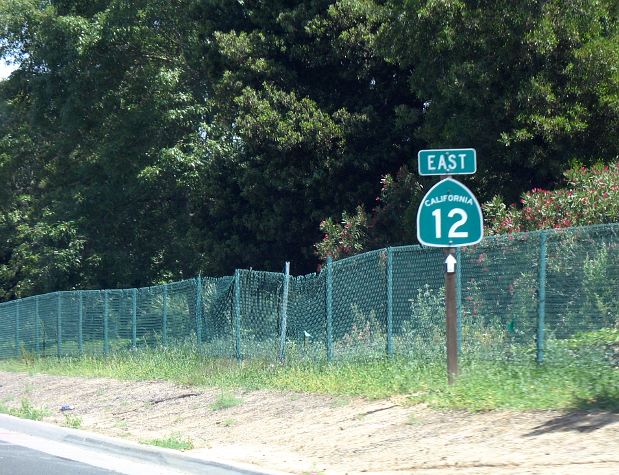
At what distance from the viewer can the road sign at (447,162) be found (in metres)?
10.6

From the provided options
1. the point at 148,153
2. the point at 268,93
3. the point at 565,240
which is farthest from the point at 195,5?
the point at 565,240

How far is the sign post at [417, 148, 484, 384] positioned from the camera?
1055 centimetres

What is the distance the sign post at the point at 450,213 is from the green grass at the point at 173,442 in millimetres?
3259

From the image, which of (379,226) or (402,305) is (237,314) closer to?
(402,305)

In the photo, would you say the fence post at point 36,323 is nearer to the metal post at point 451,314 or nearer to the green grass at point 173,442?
the green grass at point 173,442

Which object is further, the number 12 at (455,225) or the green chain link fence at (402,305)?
the number 12 at (455,225)

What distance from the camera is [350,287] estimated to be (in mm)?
13953

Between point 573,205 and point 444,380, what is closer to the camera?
point 444,380

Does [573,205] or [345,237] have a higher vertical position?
[573,205]

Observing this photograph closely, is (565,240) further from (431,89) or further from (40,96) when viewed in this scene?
(40,96)

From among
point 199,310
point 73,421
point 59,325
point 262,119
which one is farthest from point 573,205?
point 59,325

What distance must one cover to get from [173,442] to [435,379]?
10.8ft

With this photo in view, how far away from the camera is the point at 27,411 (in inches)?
609

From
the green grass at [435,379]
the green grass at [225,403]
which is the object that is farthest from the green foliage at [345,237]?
the green grass at [225,403]
